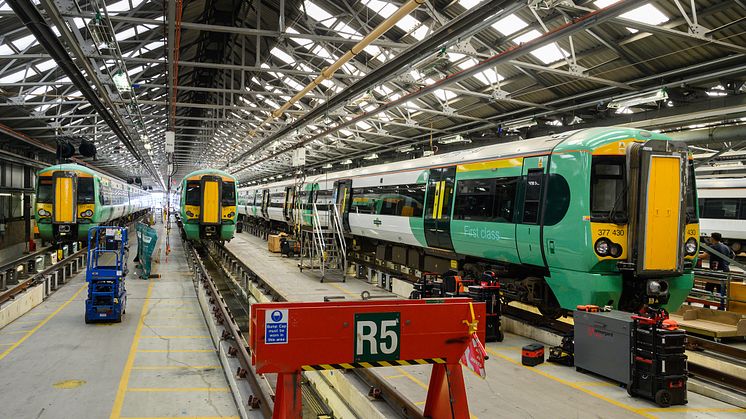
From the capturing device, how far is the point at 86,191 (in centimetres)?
1806

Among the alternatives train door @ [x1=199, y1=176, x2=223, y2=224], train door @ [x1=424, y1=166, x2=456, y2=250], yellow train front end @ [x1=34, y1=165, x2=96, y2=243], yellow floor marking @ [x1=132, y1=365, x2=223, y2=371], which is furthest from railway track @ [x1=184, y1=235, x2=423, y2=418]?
yellow train front end @ [x1=34, y1=165, x2=96, y2=243]

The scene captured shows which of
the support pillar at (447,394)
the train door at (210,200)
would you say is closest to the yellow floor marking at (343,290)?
the train door at (210,200)

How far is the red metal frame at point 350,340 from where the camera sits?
349 cm

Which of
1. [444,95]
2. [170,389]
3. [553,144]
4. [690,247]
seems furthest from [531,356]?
[444,95]

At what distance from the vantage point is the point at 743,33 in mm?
9266

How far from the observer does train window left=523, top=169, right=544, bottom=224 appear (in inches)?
308

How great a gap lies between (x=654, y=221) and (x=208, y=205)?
15.8 metres

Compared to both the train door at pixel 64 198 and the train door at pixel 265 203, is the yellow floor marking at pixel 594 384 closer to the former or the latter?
the train door at pixel 64 198

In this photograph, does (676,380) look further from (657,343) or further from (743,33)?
(743,33)

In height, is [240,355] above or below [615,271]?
below

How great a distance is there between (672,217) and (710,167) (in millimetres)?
19076

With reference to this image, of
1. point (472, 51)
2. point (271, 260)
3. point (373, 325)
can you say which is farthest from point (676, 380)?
point (271, 260)

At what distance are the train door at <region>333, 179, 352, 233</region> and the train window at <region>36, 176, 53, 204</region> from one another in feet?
31.9

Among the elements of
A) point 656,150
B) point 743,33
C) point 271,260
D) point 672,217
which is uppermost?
point 743,33
